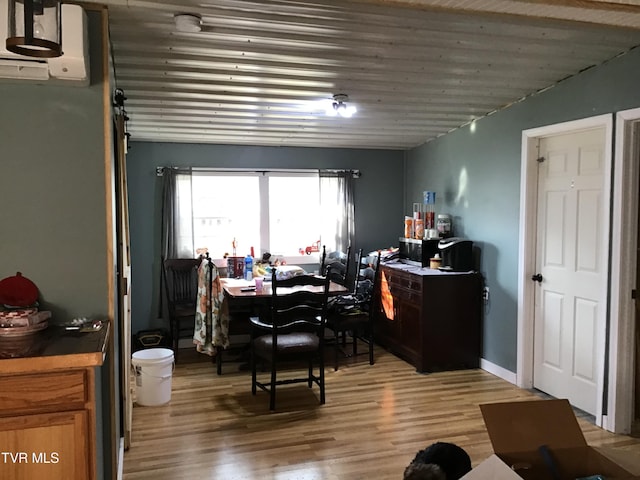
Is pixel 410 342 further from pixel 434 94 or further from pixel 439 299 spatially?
pixel 434 94

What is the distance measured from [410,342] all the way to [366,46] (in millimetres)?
2799

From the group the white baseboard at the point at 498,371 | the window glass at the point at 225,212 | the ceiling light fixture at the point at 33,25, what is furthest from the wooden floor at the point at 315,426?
the ceiling light fixture at the point at 33,25

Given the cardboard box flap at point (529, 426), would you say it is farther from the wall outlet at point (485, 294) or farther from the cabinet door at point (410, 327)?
the wall outlet at point (485, 294)

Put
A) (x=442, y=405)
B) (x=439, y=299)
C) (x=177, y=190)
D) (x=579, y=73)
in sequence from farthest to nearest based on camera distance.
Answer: (x=177, y=190) < (x=439, y=299) < (x=442, y=405) < (x=579, y=73)

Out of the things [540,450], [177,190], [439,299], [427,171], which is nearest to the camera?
[540,450]

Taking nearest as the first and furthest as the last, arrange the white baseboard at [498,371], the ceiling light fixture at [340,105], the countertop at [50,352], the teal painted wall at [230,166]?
the countertop at [50,352] < the ceiling light fixture at [340,105] < the white baseboard at [498,371] < the teal painted wall at [230,166]

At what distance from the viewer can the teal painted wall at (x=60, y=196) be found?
229cm

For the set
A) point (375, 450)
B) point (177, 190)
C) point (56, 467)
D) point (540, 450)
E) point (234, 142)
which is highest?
point (234, 142)

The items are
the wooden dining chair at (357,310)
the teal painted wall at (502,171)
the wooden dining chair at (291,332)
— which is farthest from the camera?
the wooden dining chair at (357,310)

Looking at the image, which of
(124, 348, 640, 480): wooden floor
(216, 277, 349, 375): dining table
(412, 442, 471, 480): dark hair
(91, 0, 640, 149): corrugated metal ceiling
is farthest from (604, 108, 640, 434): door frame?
(216, 277, 349, 375): dining table

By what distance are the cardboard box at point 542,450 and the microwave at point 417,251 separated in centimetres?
320

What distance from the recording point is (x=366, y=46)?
3.12 metres

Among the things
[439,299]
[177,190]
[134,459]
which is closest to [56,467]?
[134,459]

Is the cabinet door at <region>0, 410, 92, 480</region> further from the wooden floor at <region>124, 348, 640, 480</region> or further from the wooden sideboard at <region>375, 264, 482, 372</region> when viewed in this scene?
the wooden sideboard at <region>375, 264, 482, 372</region>
